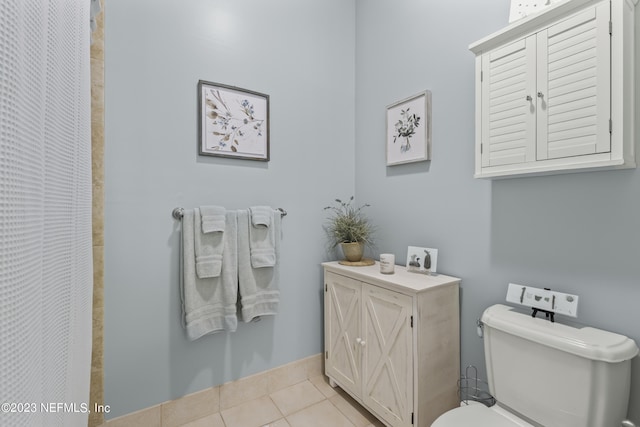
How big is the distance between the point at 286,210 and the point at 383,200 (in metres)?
0.65

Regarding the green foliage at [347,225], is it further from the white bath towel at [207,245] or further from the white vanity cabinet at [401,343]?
the white bath towel at [207,245]

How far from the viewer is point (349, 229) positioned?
6.03 ft

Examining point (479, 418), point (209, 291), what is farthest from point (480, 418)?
point (209, 291)

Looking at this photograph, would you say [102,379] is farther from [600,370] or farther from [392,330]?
[600,370]

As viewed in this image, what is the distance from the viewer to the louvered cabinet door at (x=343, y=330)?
1.57 meters

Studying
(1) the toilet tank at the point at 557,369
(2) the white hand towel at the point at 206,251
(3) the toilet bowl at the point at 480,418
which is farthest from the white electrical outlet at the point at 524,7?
(2) the white hand towel at the point at 206,251

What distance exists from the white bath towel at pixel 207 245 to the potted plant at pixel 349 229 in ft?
2.48

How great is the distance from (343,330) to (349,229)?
0.62m

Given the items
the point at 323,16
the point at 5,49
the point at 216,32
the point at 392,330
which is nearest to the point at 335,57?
the point at 323,16

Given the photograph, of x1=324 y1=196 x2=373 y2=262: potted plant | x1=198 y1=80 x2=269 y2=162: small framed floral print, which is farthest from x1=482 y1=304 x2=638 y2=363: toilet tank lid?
x1=198 y1=80 x2=269 y2=162: small framed floral print

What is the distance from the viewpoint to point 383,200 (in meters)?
1.88

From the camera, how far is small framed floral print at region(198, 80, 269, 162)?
1534 millimetres

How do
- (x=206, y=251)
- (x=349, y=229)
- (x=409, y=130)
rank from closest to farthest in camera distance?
(x=206, y=251) → (x=409, y=130) → (x=349, y=229)

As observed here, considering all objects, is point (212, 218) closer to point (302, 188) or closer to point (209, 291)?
point (209, 291)
